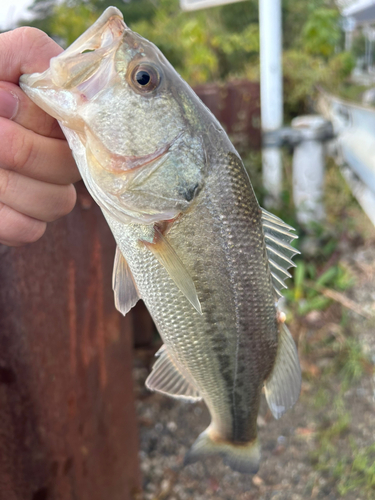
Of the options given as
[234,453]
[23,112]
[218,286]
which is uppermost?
[23,112]

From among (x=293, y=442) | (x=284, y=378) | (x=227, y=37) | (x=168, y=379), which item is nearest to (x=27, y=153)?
(x=168, y=379)

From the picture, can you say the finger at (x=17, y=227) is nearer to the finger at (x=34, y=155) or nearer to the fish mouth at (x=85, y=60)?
the finger at (x=34, y=155)

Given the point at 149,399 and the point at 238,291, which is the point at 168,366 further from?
the point at 149,399

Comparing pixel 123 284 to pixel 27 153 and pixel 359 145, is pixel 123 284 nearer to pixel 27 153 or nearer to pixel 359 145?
pixel 27 153

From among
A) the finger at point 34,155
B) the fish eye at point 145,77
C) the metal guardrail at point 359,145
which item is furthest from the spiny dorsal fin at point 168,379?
the metal guardrail at point 359,145

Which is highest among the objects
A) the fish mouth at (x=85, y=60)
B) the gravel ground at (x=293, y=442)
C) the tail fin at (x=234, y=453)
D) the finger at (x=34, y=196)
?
the fish mouth at (x=85, y=60)

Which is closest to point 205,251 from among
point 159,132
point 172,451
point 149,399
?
point 159,132
